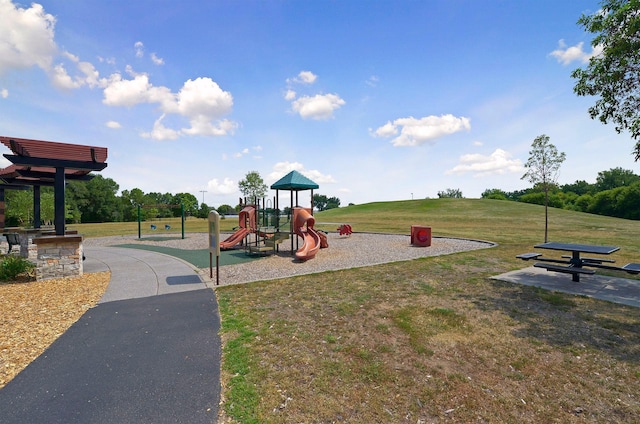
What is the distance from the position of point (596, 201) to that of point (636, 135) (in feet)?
264

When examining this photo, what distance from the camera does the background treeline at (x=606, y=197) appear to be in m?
57.6

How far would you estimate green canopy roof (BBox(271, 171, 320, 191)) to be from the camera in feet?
44.4

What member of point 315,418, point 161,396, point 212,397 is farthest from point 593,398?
point 161,396

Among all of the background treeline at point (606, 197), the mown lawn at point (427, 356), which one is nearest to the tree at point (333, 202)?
the background treeline at point (606, 197)

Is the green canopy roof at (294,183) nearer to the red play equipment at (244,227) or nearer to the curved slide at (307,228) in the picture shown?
the curved slide at (307,228)

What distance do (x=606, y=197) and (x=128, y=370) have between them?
290ft

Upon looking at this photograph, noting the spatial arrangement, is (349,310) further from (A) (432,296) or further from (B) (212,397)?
(B) (212,397)

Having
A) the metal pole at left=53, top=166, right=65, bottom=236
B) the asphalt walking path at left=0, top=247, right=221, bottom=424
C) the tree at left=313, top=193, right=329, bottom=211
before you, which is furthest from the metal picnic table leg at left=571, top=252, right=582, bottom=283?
the tree at left=313, top=193, right=329, bottom=211

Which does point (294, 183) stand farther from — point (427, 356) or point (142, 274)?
point (427, 356)

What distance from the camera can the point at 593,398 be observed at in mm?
3016

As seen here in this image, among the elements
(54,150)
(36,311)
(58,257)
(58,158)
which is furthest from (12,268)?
(36,311)

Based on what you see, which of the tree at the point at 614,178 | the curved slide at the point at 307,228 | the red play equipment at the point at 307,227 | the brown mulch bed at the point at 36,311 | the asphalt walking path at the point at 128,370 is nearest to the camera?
the asphalt walking path at the point at 128,370

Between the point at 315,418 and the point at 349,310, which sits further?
the point at 349,310

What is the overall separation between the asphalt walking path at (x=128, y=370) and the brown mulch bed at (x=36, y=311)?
20cm
